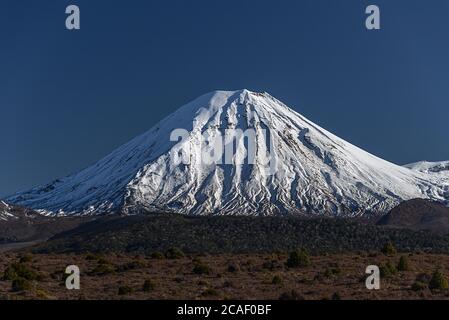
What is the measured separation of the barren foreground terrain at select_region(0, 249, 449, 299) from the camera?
36781 mm

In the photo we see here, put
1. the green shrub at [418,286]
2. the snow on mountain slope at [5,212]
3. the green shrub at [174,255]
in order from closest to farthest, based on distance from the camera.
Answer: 1. the green shrub at [418,286]
2. the green shrub at [174,255]
3. the snow on mountain slope at [5,212]

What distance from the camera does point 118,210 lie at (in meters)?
181

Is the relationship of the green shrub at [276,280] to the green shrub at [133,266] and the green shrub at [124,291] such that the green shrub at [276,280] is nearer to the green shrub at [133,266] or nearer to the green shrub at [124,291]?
the green shrub at [124,291]

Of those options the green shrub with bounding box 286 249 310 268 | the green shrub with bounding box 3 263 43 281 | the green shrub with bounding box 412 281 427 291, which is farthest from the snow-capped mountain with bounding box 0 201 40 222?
the green shrub with bounding box 412 281 427 291

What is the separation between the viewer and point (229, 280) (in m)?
43.1

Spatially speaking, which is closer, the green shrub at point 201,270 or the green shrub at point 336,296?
the green shrub at point 336,296

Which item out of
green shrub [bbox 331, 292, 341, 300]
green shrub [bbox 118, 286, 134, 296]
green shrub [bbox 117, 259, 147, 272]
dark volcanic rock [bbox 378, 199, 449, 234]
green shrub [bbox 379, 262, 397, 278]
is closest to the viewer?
green shrub [bbox 331, 292, 341, 300]

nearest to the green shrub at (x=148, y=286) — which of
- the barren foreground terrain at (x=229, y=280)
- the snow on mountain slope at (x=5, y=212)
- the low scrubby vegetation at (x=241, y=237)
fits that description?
the barren foreground terrain at (x=229, y=280)

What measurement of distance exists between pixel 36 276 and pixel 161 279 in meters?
7.70

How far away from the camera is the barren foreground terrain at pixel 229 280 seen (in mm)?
36781

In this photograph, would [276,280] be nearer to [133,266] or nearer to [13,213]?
[133,266]

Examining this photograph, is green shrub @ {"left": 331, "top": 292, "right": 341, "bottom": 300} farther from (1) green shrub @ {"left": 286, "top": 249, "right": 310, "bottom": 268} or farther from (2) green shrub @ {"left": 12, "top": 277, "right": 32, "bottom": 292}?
(1) green shrub @ {"left": 286, "top": 249, "right": 310, "bottom": 268}

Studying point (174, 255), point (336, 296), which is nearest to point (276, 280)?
point (336, 296)

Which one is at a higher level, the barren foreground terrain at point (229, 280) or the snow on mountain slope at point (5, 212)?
the snow on mountain slope at point (5, 212)
